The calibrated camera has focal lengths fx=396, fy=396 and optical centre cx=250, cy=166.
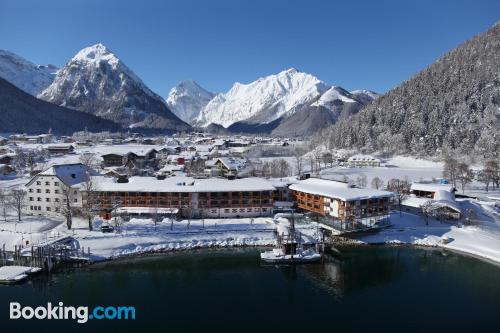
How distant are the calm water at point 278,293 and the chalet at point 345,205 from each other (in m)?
6.90

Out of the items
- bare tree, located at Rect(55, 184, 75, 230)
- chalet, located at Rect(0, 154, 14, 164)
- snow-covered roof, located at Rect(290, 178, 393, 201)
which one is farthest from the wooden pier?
chalet, located at Rect(0, 154, 14, 164)

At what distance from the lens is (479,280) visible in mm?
40219

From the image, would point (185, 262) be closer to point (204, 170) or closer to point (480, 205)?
point (480, 205)

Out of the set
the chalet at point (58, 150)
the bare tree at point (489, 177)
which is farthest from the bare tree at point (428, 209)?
the chalet at point (58, 150)

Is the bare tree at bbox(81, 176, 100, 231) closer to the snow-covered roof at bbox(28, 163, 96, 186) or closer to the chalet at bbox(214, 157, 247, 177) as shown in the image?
the snow-covered roof at bbox(28, 163, 96, 186)

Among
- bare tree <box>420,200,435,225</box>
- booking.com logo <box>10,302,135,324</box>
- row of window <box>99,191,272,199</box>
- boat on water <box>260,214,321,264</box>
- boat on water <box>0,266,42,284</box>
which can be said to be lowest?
booking.com logo <box>10,302,135,324</box>

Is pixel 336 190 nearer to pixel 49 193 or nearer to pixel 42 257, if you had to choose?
pixel 42 257

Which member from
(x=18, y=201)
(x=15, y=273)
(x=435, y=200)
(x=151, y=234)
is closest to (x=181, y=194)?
(x=151, y=234)

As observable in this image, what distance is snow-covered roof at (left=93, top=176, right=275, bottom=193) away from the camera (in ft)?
192

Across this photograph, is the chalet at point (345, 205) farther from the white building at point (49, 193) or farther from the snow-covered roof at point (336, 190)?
the white building at point (49, 193)

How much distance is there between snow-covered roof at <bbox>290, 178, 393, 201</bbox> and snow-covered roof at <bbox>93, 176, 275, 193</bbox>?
563cm

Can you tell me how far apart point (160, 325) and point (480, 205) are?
183ft

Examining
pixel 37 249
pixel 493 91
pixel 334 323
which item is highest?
pixel 493 91

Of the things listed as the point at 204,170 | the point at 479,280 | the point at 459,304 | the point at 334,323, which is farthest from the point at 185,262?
the point at 204,170
